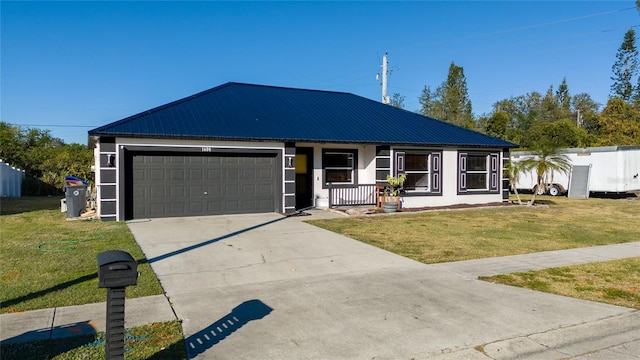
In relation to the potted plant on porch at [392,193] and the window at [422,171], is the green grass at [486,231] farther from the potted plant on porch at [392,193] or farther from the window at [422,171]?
the window at [422,171]

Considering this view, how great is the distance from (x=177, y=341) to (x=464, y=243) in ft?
24.1

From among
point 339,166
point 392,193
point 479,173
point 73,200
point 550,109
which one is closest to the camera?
point 73,200

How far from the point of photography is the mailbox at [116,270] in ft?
10.2

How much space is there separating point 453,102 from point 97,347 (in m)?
47.7

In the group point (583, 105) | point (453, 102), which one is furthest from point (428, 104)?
point (583, 105)

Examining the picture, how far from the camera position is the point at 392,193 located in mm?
16438

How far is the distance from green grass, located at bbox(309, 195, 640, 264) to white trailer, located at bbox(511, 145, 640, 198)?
6576 mm

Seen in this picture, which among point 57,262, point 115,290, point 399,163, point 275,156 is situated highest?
point 275,156

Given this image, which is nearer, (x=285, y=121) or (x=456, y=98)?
(x=285, y=121)

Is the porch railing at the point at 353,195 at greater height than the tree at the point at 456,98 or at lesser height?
lesser

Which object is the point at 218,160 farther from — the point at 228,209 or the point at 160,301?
the point at 160,301

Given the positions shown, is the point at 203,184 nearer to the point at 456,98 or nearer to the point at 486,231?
the point at 486,231

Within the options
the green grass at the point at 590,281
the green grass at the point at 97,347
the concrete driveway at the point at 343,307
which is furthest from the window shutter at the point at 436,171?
the green grass at the point at 97,347

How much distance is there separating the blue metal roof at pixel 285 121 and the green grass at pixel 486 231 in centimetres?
353
